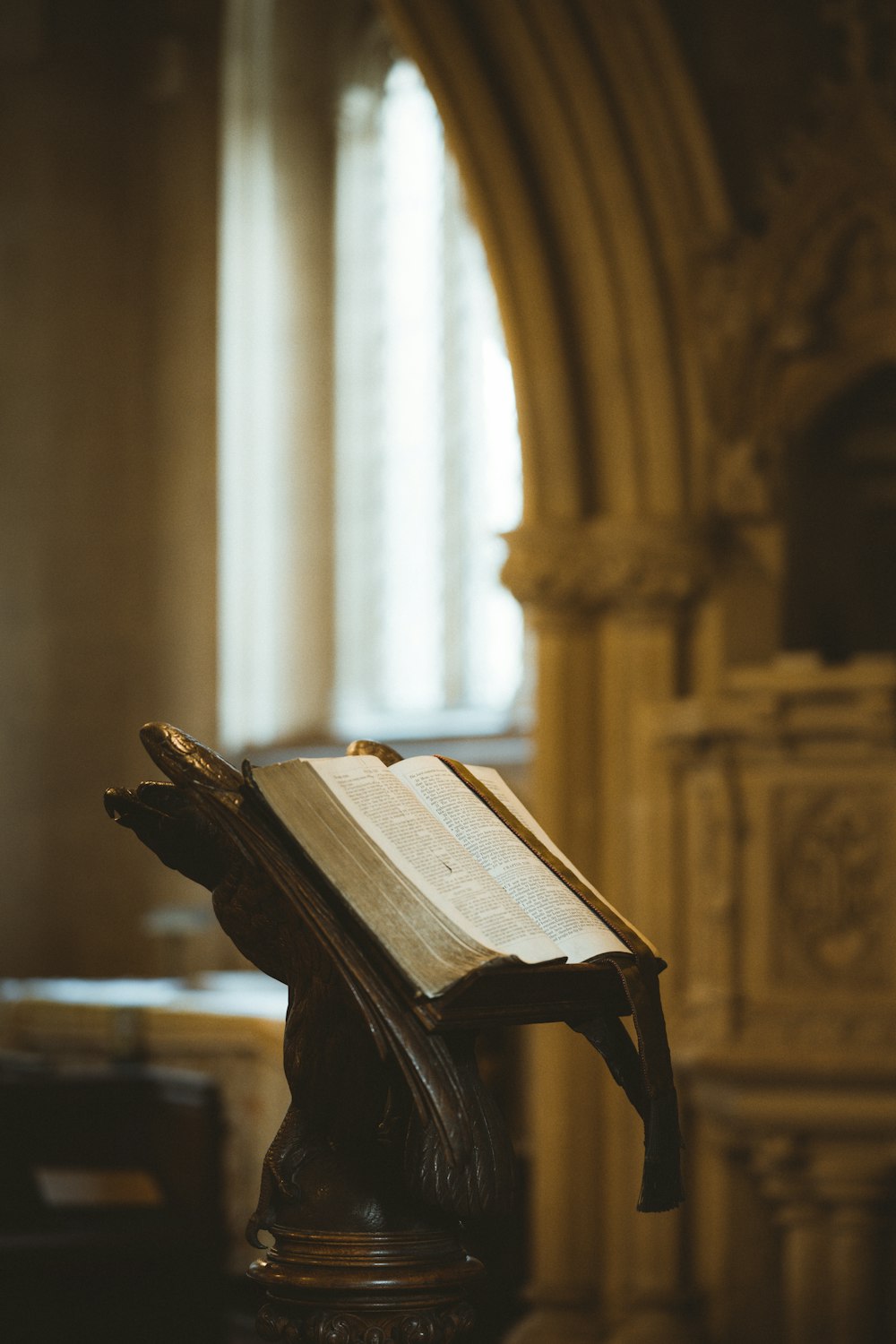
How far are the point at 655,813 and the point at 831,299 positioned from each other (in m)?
1.32

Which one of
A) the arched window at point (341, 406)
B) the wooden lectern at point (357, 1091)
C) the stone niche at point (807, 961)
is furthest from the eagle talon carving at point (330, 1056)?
the arched window at point (341, 406)

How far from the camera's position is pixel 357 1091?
4.76 feet

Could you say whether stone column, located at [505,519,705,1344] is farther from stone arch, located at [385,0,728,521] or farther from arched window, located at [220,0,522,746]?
arched window, located at [220,0,522,746]

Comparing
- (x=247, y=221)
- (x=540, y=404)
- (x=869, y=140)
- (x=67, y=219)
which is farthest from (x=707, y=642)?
(x=67, y=219)

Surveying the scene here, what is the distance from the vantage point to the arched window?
891cm

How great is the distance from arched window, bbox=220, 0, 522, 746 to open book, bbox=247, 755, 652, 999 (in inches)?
284

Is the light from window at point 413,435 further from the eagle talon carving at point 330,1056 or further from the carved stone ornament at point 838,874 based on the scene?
the eagle talon carving at point 330,1056

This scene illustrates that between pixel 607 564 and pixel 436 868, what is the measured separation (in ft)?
11.4

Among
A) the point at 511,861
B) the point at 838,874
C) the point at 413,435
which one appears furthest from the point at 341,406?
the point at 511,861

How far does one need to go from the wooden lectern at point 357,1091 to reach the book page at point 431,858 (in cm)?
3

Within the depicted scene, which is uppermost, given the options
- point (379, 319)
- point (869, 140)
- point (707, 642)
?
point (379, 319)

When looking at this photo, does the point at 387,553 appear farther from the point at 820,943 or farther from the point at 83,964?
the point at 820,943

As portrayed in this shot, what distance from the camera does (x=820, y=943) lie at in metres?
4.32

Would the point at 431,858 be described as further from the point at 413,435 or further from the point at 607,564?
the point at 413,435
